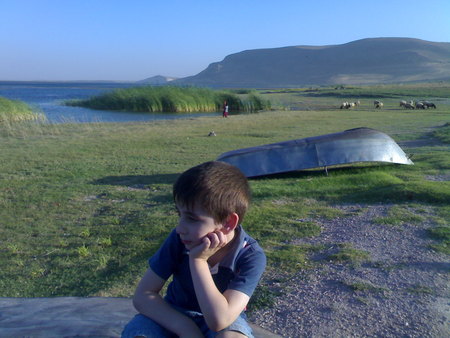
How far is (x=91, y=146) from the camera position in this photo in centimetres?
1443

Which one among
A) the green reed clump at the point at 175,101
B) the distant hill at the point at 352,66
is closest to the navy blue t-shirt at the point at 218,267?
the green reed clump at the point at 175,101

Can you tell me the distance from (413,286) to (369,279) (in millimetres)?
356

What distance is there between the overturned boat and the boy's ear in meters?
6.91

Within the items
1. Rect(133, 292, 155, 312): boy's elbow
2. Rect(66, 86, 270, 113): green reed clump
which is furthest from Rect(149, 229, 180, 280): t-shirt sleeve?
Rect(66, 86, 270, 113): green reed clump

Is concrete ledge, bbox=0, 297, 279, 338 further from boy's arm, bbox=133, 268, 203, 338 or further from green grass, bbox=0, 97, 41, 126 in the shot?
green grass, bbox=0, 97, 41, 126

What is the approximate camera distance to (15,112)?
24516mm

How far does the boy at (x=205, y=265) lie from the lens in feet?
6.91

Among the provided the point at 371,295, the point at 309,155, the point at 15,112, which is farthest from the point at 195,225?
the point at 15,112

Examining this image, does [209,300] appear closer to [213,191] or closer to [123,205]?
[213,191]

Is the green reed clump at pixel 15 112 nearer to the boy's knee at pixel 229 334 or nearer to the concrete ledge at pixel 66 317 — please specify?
the concrete ledge at pixel 66 317

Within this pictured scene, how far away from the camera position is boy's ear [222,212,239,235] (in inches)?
85.1

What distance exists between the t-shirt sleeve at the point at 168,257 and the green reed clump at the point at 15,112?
22395 millimetres

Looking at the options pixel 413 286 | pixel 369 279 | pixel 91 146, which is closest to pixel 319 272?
pixel 369 279

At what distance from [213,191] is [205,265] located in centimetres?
32
